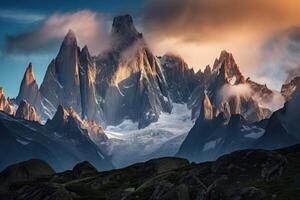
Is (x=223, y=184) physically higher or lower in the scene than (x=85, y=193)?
lower

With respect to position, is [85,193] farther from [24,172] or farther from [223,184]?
[24,172]

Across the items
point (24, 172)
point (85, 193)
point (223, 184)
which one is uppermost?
point (24, 172)

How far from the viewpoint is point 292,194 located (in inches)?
2613

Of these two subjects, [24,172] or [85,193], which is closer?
[85,193]

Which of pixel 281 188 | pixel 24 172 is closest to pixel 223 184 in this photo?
pixel 281 188

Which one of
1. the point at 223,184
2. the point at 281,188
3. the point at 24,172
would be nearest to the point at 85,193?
the point at 223,184

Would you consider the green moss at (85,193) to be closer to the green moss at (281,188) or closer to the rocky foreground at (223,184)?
the rocky foreground at (223,184)

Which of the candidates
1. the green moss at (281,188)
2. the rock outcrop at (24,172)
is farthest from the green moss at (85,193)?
the rock outcrop at (24,172)

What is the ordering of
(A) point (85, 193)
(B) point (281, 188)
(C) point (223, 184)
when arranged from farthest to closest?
(A) point (85, 193) < (C) point (223, 184) < (B) point (281, 188)

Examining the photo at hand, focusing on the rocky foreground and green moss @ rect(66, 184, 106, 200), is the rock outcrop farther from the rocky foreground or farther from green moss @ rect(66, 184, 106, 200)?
green moss @ rect(66, 184, 106, 200)

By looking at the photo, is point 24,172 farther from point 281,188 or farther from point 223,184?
point 281,188

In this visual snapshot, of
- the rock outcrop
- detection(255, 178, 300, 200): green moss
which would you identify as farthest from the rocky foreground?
the rock outcrop

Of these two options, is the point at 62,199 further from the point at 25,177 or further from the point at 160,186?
the point at 25,177

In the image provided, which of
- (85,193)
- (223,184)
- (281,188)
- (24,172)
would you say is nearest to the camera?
(281,188)
